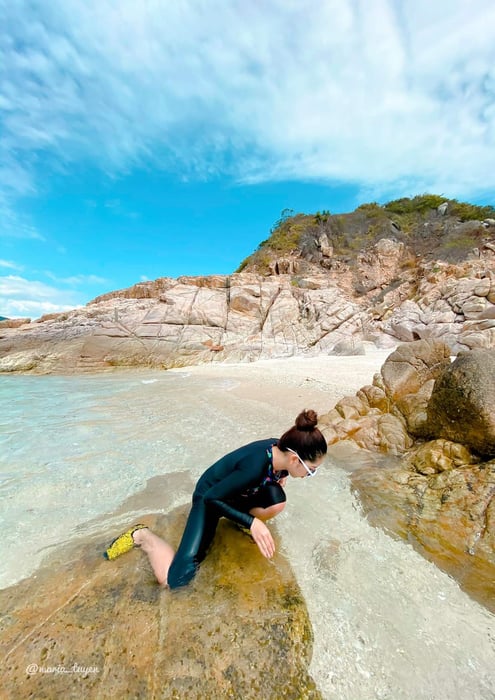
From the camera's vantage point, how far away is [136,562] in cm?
254

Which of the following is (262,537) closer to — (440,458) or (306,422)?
(306,422)

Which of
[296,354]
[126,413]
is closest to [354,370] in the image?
[296,354]

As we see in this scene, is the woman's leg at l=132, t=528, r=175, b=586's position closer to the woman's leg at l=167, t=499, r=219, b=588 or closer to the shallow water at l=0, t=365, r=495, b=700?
the woman's leg at l=167, t=499, r=219, b=588

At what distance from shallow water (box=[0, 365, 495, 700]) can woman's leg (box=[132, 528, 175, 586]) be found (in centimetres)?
63

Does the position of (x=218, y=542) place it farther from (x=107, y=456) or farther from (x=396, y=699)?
(x=107, y=456)

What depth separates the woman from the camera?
2.39 m

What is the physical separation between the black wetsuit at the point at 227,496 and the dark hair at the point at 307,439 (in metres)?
0.27

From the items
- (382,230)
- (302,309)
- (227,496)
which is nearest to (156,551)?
(227,496)

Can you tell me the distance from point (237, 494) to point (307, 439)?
776mm

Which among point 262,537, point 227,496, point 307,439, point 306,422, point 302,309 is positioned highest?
point 302,309

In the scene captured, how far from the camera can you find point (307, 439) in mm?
2484

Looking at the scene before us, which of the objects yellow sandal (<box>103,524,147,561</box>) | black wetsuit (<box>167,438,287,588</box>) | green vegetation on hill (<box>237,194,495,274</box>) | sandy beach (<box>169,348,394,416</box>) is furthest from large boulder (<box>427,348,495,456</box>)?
green vegetation on hill (<box>237,194,495,274</box>)

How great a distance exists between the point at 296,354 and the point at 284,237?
862 inches

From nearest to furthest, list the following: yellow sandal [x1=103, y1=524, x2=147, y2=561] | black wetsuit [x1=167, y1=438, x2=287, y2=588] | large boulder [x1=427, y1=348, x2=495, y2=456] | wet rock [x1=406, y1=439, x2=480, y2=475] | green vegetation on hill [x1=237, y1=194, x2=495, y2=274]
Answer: black wetsuit [x1=167, y1=438, x2=287, y2=588] < yellow sandal [x1=103, y1=524, x2=147, y2=561] < large boulder [x1=427, y1=348, x2=495, y2=456] < wet rock [x1=406, y1=439, x2=480, y2=475] < green vegetation on hill [x1=237, y1=194, x2=495, y2=274]
